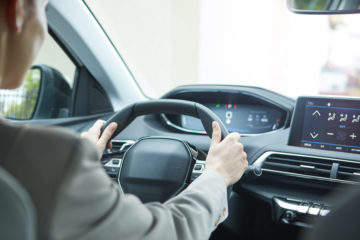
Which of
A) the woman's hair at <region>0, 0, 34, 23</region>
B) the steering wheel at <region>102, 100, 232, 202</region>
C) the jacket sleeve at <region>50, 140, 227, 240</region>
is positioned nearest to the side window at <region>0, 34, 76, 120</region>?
the steering wheel at <region>102, 100, 232, 202</region>

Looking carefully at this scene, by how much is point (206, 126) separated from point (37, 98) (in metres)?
1.57

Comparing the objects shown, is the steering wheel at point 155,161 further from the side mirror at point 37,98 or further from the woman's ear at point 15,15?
the side mirror at point 37,98

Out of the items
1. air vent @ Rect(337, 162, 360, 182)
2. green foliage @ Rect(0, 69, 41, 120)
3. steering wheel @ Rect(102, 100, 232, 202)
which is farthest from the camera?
green foliage @ Rect(0, 69, 41, 120)

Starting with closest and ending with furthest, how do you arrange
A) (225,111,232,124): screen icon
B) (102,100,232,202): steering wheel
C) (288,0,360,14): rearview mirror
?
(288,0,360,14): rearview mirror
(102,100,232,202): steering wheel
(225,111,232,124): screen icon

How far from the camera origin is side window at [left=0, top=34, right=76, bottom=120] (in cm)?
296

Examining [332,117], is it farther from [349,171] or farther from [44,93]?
[44,93]

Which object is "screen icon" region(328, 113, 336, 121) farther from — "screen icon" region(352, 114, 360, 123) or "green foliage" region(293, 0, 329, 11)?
"green foliage" region(293, 0, 329, 11)

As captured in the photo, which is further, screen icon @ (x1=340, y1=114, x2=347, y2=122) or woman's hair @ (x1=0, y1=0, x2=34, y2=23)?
screen icon @ (x1=340, y1=114, x2=347, y2=122)

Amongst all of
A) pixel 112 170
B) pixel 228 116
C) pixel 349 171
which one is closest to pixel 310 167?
pixel 349 171

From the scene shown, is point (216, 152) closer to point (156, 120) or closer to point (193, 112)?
point (193, 112)

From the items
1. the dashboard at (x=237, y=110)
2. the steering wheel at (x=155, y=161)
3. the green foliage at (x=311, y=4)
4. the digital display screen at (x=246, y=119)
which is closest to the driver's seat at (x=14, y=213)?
the steering wheel at (x=155, y=161)

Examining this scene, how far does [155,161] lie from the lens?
192cm

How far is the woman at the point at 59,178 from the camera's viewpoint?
0.80 m

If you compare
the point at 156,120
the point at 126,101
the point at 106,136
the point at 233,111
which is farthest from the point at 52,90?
the point at 106,136
